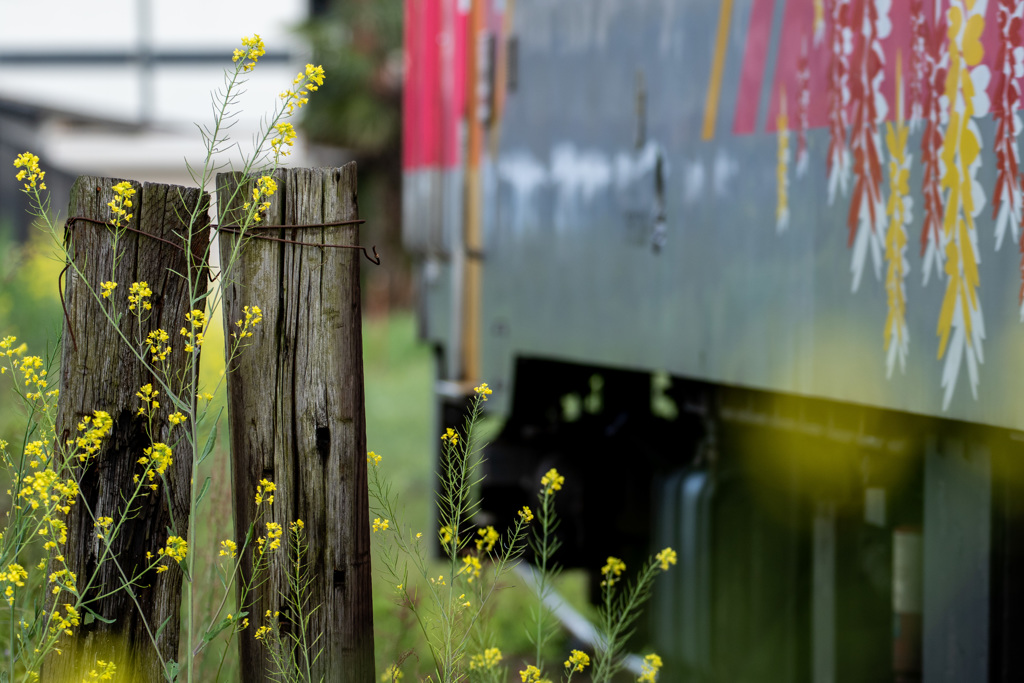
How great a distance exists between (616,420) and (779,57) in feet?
8.93

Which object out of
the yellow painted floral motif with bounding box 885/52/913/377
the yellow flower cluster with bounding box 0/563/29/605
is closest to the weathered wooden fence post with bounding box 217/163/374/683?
the yellow flower cluster with bounding box 0/563/29/605

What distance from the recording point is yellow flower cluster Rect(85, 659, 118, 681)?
2254 mm

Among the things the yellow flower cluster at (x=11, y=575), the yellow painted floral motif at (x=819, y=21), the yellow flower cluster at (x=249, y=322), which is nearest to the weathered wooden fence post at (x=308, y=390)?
the yellow flower cluster at (x=249, y=322)

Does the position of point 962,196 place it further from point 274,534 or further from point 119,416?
point 119,416

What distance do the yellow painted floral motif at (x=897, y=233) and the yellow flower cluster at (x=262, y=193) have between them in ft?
4.58

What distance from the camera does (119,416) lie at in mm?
2336

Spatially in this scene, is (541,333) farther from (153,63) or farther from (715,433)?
(153,63)

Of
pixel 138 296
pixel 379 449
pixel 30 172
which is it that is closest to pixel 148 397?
pixel 138 296

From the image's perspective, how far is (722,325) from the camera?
354cm

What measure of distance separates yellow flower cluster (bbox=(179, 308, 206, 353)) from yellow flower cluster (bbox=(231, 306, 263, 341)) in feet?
0.22

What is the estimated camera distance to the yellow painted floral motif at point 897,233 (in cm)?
270

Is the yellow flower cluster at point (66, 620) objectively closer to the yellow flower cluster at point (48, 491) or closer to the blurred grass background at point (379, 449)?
the yellow flower cluster at point (48, 491)

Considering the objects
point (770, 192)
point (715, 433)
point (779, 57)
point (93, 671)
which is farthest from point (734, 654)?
point (93, 671)

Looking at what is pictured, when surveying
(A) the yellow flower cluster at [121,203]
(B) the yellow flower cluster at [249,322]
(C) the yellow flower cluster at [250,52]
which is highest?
(C) the yellow flower cluster at [250,52]
